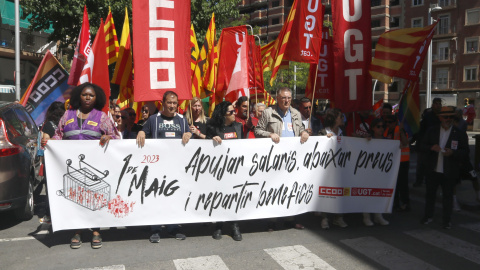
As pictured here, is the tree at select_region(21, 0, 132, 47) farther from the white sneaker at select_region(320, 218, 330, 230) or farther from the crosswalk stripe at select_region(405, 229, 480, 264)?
the crosswalk stripe at select_region(405, 229, 480, 264)

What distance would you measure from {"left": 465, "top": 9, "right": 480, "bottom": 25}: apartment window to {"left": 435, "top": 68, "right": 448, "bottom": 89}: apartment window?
544cm

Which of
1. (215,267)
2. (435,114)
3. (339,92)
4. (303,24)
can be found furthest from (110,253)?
(435,114)

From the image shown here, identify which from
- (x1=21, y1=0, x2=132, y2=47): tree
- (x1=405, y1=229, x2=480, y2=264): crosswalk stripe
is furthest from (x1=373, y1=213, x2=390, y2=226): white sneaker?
(x1=21, y1=0, x2=132, y2=47): tree

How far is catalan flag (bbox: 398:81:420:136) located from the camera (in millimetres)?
6641

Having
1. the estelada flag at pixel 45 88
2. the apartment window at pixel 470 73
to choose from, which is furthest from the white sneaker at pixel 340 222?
the apartment window at pixel 470 73

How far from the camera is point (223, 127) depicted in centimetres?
539

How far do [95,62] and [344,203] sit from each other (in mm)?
4206

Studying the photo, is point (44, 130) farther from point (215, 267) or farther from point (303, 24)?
point (303, 24)

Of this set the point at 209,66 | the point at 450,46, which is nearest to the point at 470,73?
the point at 450,46

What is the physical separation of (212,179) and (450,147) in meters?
3.28

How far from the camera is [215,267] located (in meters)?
4.26

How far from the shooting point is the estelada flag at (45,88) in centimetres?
720

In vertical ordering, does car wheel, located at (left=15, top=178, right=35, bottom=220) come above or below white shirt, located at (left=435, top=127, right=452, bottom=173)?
below

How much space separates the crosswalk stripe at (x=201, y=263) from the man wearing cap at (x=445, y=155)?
3300 millimetres
